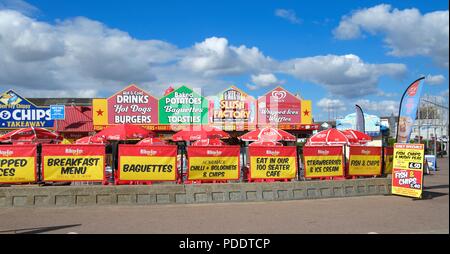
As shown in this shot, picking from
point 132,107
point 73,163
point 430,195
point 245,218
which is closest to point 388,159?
point 430,195

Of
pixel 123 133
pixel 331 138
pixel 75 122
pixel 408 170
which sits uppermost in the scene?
pixel 75 122

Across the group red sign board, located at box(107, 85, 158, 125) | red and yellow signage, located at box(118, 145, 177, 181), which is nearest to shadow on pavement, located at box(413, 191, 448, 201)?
red and yellow signage, located at box(118, 145, 177, 181)

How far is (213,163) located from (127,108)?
827 inches

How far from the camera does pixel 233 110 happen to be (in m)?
32.9

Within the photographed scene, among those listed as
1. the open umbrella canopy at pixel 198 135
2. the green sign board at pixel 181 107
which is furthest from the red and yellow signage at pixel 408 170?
the green sign board at pixel 181 107

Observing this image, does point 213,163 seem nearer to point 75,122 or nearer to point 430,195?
point 430,195

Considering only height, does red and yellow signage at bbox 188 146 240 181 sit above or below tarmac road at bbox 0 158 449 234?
above

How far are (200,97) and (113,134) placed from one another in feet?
50.6

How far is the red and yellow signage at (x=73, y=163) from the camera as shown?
1175 cm

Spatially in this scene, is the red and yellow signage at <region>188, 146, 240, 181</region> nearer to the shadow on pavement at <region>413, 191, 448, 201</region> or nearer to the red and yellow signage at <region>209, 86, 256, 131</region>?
the shadow on pavement at <region>413, 191, 448, 201</region>

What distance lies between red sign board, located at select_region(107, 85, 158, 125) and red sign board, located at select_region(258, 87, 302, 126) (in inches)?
332

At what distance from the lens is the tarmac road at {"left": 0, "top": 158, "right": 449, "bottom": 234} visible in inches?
331
